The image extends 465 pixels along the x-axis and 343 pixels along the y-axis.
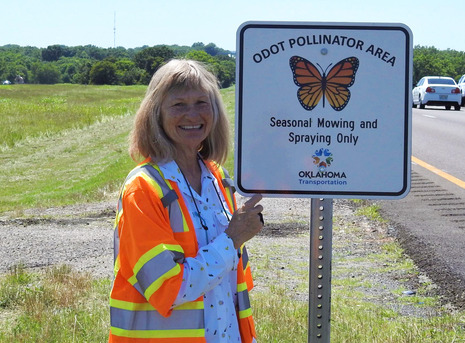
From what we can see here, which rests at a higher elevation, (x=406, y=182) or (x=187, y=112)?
(x=187, y=112)

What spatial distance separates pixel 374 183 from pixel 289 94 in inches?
17.2

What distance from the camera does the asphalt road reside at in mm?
5840

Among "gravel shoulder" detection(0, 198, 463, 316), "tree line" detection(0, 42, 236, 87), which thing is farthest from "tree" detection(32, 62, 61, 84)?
"gravel shoulder" detection(0, 198, 463, 316)

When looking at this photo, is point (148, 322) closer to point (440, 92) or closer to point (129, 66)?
point (440, 92)

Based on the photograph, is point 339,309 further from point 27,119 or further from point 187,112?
point 27,119

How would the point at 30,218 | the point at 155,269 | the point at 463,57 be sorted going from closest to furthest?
the point at 155,269, the point at 30,218, the point at 463,57

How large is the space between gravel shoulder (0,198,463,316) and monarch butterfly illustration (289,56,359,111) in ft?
8.80

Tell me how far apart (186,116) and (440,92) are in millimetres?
31789

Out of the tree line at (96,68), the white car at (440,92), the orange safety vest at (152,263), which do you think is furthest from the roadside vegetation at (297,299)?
the tree line at (96,68)

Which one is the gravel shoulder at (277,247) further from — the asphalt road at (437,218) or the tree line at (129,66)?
the tree line at (129,66)

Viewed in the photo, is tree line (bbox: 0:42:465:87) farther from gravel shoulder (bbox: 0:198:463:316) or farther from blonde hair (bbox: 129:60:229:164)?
blonde hair (bbox: 129:60:229:164)

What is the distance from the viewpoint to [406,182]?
2.65 m

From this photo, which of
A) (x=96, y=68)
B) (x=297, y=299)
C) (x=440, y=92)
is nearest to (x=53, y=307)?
(x=297, y=299)

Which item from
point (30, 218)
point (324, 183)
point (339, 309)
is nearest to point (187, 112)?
point (324, 183)
